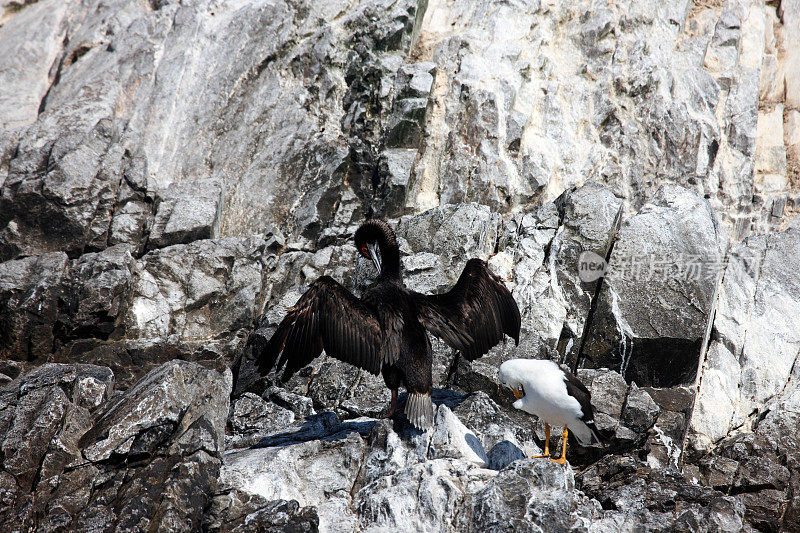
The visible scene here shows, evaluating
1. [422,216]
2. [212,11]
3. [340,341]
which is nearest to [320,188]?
[422,216]

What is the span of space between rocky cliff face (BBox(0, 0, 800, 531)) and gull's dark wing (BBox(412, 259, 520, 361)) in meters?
0.85

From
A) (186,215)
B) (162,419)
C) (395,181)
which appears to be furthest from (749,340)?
(186,215)

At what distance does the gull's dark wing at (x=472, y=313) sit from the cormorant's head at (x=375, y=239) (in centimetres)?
64

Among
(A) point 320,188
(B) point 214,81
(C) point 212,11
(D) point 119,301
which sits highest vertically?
(C) point 212,11

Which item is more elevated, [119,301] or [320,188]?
[320,188]

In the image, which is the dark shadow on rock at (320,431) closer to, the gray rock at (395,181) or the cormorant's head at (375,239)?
the cormorant's head at (375,239)

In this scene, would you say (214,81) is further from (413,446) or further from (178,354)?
(413,446)

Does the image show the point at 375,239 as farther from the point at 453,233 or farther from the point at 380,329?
the point at 453,233

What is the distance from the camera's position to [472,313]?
789 cm

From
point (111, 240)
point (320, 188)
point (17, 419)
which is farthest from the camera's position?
point (320, 188)

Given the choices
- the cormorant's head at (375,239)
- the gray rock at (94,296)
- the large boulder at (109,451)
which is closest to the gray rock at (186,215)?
the gray rock at (94,296)

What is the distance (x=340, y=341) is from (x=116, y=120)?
451 inches

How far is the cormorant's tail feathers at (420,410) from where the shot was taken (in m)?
6.70

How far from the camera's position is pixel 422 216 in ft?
40.6
